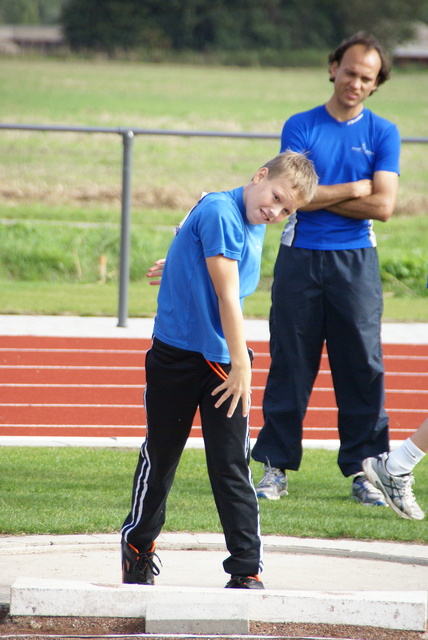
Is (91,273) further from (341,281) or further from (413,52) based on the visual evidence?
(413,52)

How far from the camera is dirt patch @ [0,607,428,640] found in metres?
3.33

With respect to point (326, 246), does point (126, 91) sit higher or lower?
lower

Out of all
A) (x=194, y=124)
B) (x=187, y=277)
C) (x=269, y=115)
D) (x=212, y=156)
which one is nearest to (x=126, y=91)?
(x=269, y=115)

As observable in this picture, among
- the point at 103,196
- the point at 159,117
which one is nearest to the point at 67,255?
the point at 103,196

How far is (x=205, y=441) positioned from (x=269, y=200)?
34.4 inches

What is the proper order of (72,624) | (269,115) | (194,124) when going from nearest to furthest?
(72,624), (194,124), (269,115)

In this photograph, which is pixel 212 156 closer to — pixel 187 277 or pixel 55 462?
pixel 55 462

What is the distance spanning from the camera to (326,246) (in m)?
5.11

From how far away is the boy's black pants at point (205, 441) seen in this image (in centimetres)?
353

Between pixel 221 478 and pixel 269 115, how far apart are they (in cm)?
4359

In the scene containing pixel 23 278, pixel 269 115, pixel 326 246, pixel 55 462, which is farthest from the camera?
pixel 269 115

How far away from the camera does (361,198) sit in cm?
507

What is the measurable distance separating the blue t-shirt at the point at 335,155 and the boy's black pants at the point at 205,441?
1.74 meters

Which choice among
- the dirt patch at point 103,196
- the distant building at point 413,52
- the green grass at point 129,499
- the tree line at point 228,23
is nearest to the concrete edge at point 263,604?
the green grass at point 129,499
